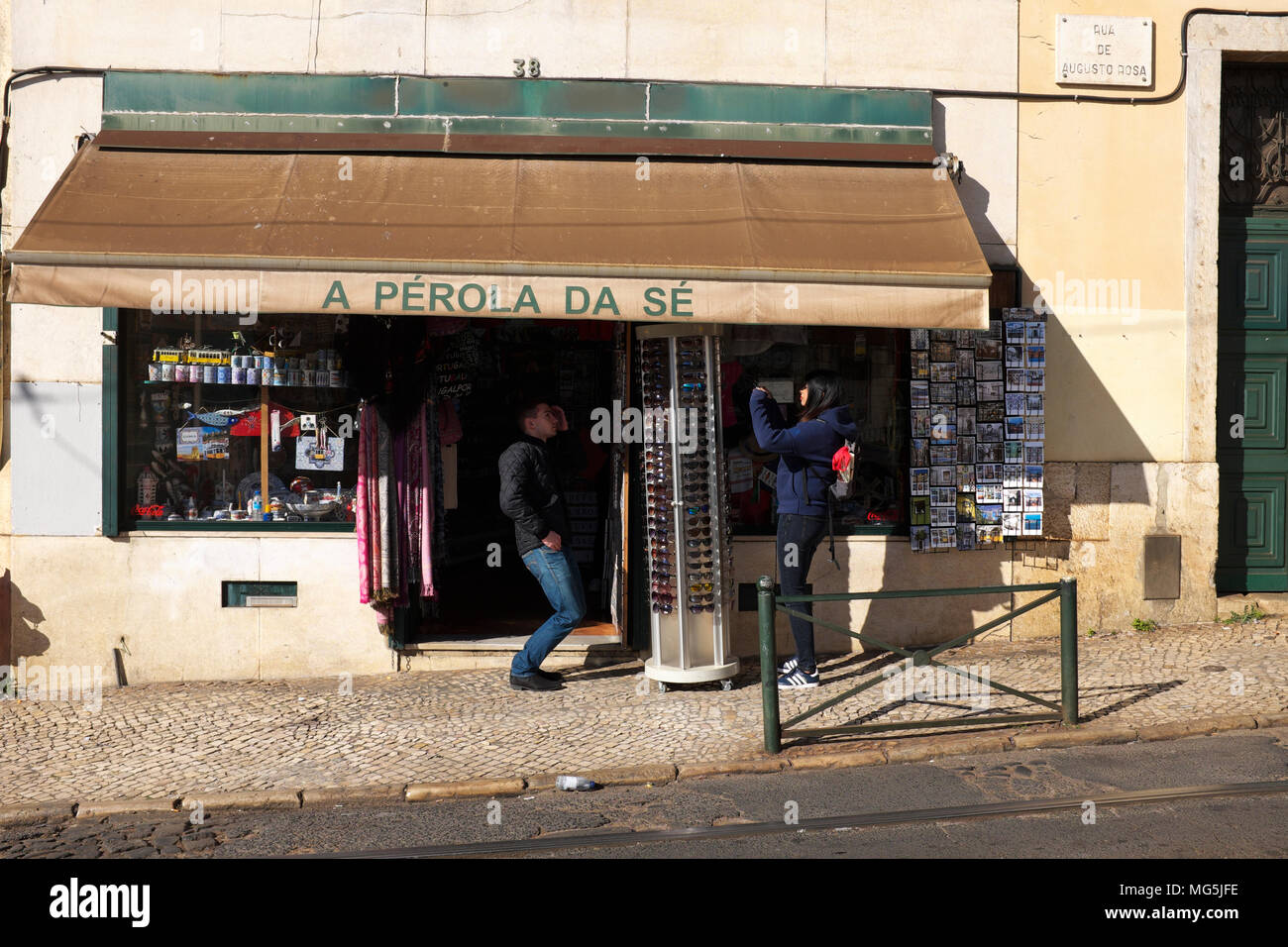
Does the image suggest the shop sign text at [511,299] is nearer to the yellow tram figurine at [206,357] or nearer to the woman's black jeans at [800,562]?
the woman's black jeans at [800,562]

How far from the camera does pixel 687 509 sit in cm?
760

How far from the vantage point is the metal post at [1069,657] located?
643 cm

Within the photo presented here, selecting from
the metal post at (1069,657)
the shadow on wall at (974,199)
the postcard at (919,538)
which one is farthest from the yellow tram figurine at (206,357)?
the metal post at (1069,657)

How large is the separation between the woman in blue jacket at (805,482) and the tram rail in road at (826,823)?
2.13 meters

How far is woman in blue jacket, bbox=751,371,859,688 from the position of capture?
7.44 metres

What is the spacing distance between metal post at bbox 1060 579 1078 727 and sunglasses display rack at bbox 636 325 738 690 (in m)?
2.09

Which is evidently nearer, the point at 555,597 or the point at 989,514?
the point at 555,597

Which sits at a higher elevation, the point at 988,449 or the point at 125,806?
the point at 988,449

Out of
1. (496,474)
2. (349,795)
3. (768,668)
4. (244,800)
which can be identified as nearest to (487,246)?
(768,668)

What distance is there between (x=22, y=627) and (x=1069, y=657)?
6898 millimetres

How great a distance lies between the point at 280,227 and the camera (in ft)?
23.8

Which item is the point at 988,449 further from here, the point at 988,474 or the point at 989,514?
the point at 989,514

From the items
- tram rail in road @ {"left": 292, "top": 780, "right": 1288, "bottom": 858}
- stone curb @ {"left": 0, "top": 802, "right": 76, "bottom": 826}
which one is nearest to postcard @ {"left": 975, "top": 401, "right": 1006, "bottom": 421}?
tram rail in road @ {"left": 292, "top": 780, "right": 1288, "bottom": 858}
